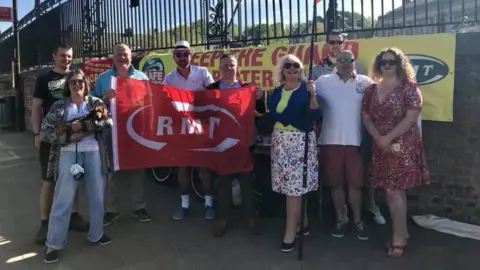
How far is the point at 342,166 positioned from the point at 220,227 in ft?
4.68

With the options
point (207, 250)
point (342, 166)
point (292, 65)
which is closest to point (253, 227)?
point (207, 250)

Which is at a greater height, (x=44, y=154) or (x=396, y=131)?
(x=396, y=131)

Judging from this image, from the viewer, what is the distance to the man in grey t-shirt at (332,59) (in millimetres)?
5227

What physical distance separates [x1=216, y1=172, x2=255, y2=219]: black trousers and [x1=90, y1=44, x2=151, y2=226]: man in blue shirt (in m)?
0.97

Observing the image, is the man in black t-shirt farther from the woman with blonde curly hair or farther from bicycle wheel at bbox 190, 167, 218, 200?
the woman with blonde curly hair

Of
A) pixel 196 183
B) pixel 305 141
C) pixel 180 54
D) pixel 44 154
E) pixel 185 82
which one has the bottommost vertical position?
pixel 196 183

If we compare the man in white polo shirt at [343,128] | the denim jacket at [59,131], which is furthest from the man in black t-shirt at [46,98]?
the man in white polo shirt at [343,128]

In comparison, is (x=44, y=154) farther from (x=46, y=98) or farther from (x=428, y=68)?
(x=428, y=68)

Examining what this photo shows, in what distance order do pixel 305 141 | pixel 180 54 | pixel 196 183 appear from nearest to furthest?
pixel 305 141
pixel 180 54
pixel 196 183

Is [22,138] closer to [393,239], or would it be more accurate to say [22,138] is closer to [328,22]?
[328,22]

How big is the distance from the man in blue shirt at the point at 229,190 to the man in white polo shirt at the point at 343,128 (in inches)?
31.5

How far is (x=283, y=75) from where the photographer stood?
15.1ft

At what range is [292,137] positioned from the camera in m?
4.52

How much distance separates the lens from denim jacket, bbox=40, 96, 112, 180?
441 centimetres
